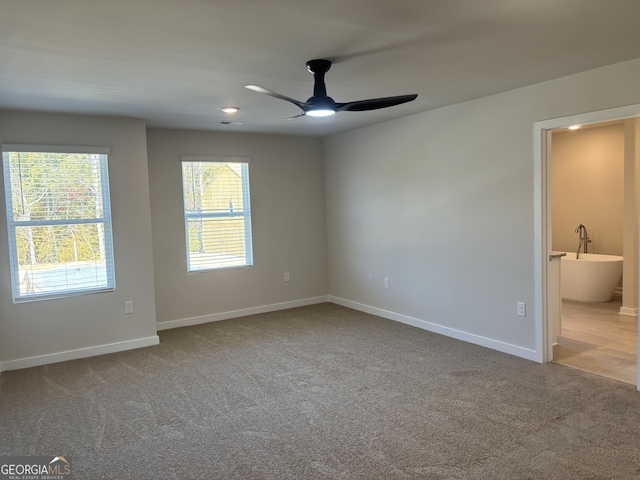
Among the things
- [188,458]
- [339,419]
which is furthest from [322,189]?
[188,458]

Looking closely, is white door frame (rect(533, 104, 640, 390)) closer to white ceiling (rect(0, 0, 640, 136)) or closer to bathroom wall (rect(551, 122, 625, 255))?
white ceiling (rect(0, 0, 640, 136))

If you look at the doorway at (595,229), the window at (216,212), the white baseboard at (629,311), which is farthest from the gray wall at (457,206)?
the white baseboard at (629,311)

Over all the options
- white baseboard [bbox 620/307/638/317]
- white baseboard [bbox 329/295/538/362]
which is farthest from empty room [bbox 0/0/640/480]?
white baseboard [bbox 620/307/638/317]

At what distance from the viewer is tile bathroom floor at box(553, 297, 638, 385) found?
12.9 ft

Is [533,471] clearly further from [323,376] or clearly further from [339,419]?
[323,376]

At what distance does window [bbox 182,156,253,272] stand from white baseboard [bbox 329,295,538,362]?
1638mm

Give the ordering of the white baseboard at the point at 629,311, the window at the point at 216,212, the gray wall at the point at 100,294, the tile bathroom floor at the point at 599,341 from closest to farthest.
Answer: the tile bathroom floor at the point at 599,341 < the gray wall at the point at 100,294 < the white baseboard at the point at 629,311 < the window at the point at 216,212

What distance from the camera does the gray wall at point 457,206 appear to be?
405 centimetres

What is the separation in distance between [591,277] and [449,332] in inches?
105

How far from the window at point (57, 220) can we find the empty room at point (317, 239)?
19mm

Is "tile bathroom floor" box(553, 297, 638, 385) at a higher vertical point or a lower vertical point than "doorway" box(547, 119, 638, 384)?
lower

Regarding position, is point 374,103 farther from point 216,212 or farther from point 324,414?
point 216,212

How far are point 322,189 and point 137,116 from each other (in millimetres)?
2831

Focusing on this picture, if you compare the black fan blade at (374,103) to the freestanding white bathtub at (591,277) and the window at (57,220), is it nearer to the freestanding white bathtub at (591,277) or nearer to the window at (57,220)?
the window at (57,220)
